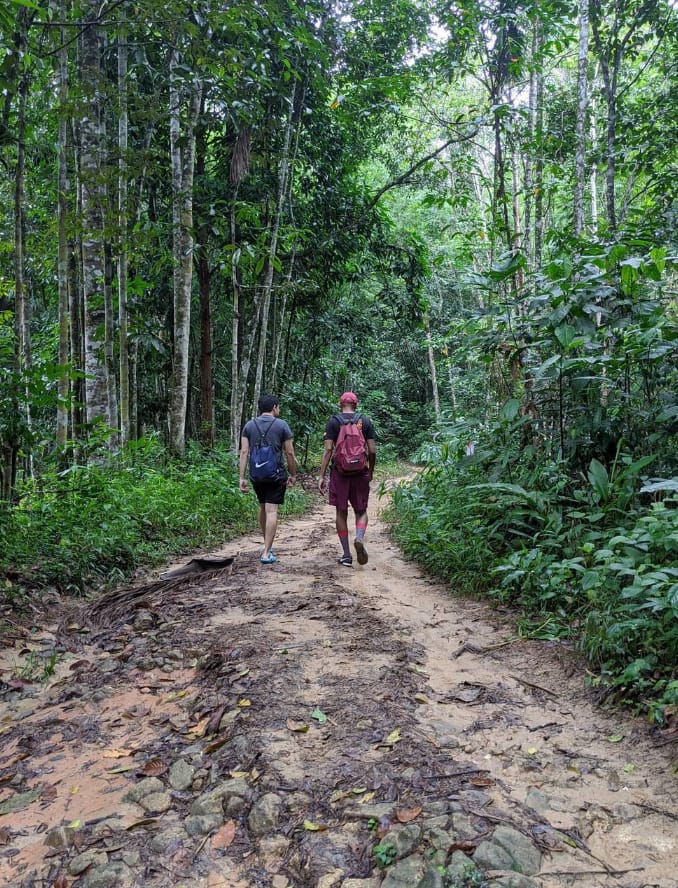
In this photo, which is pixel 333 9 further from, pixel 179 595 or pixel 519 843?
pixel 519 843

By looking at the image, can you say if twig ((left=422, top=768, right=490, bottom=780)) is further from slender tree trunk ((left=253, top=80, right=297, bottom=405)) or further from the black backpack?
slender tree trunk ((left=253, top=80, right=297, bottom=405))

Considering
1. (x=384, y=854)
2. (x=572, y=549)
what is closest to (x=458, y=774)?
(x=384, y=854)

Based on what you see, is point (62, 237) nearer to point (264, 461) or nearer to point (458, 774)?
point (264, 461)

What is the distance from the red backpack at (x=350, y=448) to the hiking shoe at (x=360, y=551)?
2.44 ft

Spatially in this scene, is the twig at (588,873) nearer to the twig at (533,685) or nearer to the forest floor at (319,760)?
the forest floor at (319,760)

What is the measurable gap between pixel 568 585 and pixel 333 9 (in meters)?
11.8

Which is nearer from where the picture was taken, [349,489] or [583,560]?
[583,560]

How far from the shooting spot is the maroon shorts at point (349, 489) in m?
6.38

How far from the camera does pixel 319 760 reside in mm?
2771

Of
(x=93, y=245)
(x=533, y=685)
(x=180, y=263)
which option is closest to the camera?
(x=533, y=685)

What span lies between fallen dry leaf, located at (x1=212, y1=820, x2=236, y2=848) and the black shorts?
14.4 feet

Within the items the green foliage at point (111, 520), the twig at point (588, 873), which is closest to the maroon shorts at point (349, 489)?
the green foliage at point (111, 520)

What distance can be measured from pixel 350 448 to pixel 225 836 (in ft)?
13.7

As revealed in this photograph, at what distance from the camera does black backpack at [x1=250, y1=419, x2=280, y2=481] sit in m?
6.60
